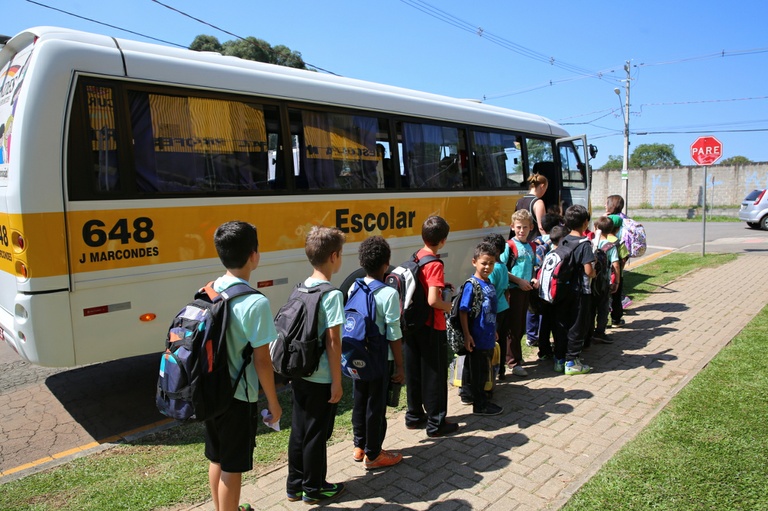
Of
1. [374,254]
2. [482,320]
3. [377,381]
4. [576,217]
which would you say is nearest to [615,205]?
[576,217]

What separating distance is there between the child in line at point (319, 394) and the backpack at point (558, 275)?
2988 mm

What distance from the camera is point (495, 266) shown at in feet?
15.7

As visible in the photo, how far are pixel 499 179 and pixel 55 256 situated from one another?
635 cm

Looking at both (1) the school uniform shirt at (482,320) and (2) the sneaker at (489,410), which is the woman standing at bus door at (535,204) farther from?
(2) the sneaker at (489,410)

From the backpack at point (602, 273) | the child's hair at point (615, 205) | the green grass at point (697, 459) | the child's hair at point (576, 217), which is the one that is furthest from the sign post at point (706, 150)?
the green grass at point (697, 459)

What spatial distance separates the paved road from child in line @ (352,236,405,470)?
2287 millimetres

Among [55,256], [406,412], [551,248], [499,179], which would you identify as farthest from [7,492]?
[499,179]

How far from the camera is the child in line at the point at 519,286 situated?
5461 mm

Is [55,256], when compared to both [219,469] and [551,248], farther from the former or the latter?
[551,248]

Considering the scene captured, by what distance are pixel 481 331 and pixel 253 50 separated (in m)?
24.2

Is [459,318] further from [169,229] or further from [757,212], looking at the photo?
[757,212]

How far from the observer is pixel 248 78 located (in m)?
5.32

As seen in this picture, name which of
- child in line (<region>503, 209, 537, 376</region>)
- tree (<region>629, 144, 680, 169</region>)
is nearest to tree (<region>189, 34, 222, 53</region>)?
child in line (<region>503, 209, 537, 376</region>)

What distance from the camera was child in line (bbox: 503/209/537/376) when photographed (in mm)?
5461
